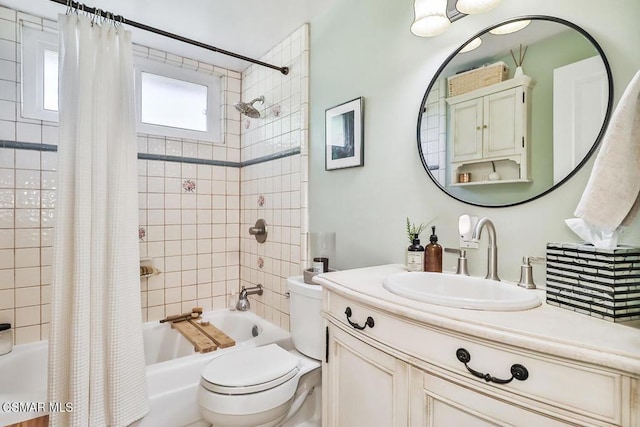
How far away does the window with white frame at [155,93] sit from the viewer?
2.02 meters

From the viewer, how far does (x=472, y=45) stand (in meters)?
1.21

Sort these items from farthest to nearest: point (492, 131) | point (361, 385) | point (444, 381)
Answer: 1. point (492, 131)
2. point (361, 385)
3. point (444, 381)

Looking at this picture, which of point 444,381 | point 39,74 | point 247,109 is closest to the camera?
point 444,381

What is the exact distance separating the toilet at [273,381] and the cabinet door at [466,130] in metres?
0.92

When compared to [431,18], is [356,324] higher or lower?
lower

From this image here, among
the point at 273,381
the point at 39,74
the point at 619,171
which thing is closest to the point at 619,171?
the point at 619,171

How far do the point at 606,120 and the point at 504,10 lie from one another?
54 cm

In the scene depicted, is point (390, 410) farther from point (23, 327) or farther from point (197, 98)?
point (197, 98)

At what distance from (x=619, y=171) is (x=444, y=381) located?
65 cm

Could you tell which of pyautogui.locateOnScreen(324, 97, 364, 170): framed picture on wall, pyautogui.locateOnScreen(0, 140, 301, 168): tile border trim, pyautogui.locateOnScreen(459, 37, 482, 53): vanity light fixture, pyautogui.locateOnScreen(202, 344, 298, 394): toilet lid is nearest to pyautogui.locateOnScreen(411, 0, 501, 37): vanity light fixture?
pyautogui.locateOnScreen(459, 37, 482, 53): vanity light fixture

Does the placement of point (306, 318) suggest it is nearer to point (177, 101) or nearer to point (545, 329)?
point (545, 329)

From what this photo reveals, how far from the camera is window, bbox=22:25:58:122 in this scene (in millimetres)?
2000

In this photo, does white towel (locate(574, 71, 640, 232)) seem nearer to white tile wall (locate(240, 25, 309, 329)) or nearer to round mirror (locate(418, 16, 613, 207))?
round mirror (locate(418, 16, 613, 207))

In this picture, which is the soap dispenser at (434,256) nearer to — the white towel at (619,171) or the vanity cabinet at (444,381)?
the vanity cabinet at (444,381)
